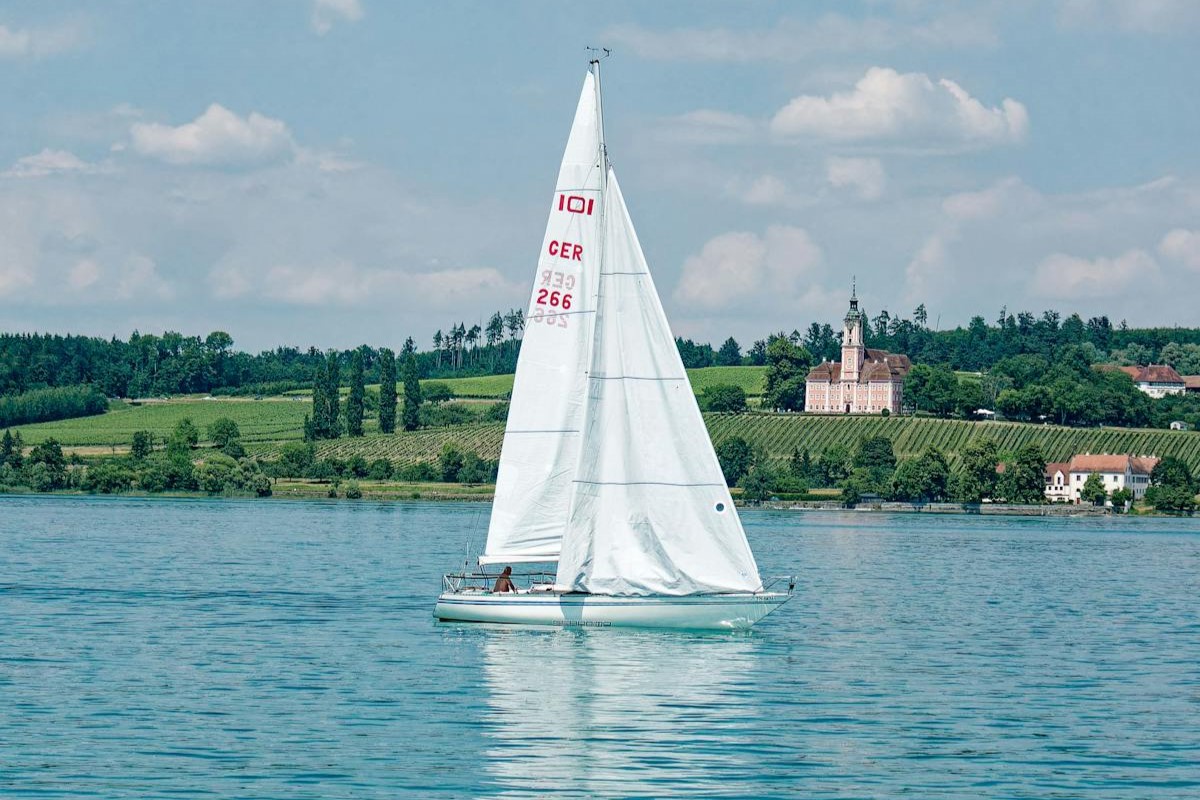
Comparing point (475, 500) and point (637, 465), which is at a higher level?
point (637, 465)

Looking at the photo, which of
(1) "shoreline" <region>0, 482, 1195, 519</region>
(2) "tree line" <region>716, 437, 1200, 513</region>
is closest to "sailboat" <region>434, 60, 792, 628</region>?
(1) "shoreline" <region>0, 482, 1195, 519</region>

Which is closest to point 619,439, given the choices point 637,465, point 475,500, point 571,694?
point 637,465

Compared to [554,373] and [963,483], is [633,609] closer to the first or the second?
[554,373]

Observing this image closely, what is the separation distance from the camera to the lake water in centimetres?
2831

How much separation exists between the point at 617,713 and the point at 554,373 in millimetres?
12161

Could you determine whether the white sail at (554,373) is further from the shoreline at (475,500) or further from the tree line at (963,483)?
the tree line at (963,483)

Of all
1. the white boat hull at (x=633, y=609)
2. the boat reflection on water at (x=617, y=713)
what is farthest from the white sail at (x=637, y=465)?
the boat reflection on water at (x=617, y=713)

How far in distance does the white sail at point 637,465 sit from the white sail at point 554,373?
678mm

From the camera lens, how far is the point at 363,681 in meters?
38.3

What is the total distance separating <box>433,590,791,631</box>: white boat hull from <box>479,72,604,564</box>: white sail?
1.24m

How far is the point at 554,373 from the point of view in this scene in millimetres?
44031

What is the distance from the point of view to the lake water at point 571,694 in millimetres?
28312

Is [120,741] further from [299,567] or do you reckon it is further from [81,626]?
[299,567]

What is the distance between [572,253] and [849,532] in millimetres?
89112
